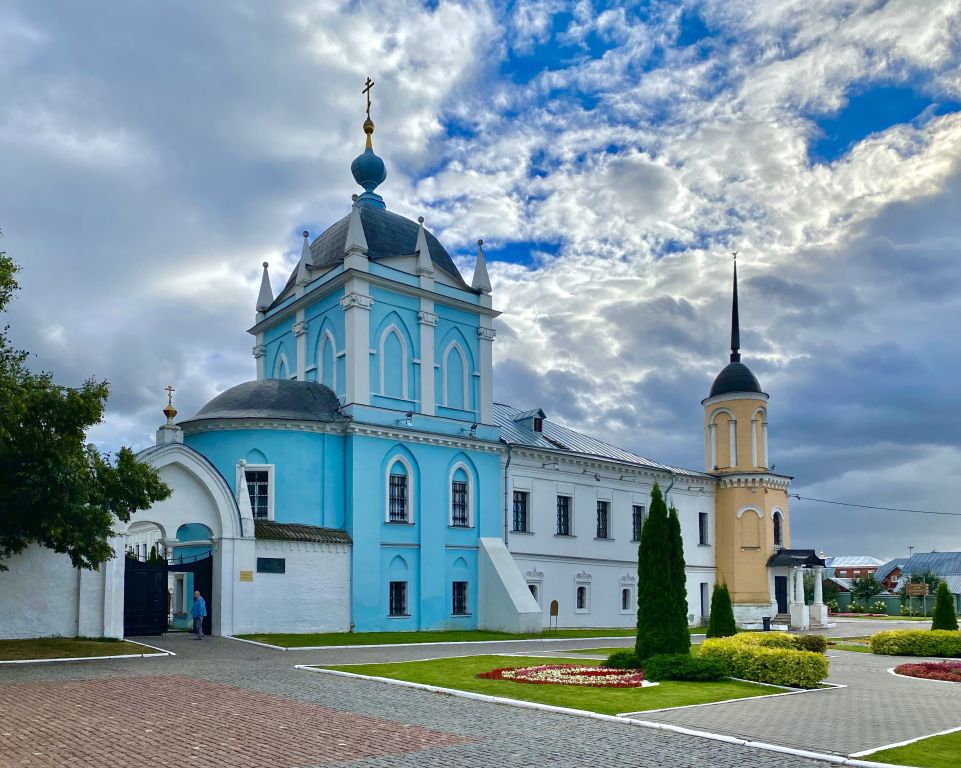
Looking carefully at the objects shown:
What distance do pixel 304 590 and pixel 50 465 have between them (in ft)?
37.7

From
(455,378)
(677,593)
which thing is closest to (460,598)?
(455,378)

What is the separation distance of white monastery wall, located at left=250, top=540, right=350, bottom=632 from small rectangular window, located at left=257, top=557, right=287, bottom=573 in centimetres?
6

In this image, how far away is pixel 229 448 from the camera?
101 feet

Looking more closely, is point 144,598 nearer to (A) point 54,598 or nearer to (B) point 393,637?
(A) point 54,598

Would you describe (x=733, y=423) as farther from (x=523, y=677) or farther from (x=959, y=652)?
(x=523, y=677)

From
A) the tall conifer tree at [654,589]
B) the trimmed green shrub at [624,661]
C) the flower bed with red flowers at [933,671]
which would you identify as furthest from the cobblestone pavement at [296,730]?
the flower bed with red flowers at [933,671]

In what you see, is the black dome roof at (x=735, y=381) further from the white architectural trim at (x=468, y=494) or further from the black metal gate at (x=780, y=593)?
the white architectural trim at (x=468, y=494)

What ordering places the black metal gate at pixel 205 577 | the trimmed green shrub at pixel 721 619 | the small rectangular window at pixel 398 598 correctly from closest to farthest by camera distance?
the trimmed green shrub at pixel 721 619, the black metal gate at pixel 205 577, the small rectangular window at pixel 398 598

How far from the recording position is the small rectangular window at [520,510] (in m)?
37.4

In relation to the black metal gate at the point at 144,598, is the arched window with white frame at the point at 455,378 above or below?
above

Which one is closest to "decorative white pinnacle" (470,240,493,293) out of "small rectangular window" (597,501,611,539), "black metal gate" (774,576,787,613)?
"small rectangular window" (597,501,611,539)

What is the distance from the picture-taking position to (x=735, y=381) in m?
48.1

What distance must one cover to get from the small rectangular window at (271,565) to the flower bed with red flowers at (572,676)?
12.0 metres

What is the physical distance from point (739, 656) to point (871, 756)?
7.60m
